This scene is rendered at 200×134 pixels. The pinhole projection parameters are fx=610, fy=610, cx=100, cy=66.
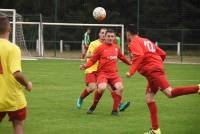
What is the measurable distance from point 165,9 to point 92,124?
33713 millimetres

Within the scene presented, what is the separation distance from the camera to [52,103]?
47.5 feet

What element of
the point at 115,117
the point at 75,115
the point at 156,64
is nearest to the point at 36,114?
the point at 75,115

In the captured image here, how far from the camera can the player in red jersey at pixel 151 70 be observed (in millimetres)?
9969

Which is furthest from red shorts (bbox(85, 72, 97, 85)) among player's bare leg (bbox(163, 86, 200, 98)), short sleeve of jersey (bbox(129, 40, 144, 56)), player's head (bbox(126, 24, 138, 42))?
player's bare leg (bbox(163, 86, 200, 98))

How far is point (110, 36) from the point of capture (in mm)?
12648

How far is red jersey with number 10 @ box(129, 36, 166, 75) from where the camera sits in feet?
32.7

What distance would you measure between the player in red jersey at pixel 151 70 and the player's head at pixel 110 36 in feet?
7.05

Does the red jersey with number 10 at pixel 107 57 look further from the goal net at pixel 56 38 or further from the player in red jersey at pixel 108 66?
the goal net at pixel 56 38

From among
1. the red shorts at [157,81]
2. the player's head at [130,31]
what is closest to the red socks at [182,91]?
the red shorts at [157,81]

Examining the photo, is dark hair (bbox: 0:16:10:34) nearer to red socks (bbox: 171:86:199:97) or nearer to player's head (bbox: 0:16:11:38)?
player's head (bbox: 0:16:11:38)

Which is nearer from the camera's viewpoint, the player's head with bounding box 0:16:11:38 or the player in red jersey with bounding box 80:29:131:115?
the player's head with bounding box 0:16:11:38

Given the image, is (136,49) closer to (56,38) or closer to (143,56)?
(143,56)

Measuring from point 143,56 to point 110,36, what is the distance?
271cm

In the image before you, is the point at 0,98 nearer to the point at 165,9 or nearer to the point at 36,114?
the point at 36,114
